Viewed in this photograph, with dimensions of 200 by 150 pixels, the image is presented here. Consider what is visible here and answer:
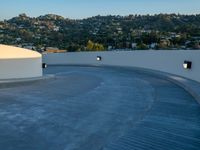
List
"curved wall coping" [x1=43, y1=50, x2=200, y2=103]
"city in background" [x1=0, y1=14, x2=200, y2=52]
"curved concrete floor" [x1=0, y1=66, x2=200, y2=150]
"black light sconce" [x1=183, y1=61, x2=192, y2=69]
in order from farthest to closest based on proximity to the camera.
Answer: "city in background" [x1=0, y1=14, x2=200, y2=52] < "black light sconce" [x1=183, y1=61, x2=192, y2=69] < "curved wall coping" [x1=43, y1=50, x2=200, y2=103] < "curved concrete floor" [x1=0, y1=66, x2=200, y2=150]

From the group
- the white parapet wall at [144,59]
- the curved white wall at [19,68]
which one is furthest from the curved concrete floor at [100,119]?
the curved white wall at [19,68]

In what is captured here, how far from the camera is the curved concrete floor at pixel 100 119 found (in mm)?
4496

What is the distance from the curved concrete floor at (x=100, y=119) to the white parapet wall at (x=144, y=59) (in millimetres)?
1121

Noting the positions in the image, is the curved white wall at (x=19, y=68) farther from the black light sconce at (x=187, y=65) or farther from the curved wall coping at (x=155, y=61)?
the black light sconce at (x=187, y=65)

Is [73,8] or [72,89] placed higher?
[73,8]

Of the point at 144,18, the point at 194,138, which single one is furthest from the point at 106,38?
the point at 194,138

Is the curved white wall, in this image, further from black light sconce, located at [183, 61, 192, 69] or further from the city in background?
the city in background

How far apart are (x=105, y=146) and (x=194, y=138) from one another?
1.24m

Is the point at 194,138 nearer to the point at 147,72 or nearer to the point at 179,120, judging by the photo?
the point at 179,120

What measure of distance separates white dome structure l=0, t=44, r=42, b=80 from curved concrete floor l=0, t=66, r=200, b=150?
6.04 feet

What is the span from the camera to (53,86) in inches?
417

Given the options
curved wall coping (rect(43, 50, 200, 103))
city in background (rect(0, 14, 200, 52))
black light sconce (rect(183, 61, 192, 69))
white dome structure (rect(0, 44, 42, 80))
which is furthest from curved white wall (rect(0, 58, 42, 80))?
city in background (rect(0, 14, 200, 52))

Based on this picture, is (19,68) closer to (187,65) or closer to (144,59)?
(187,65)

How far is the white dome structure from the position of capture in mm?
11133
